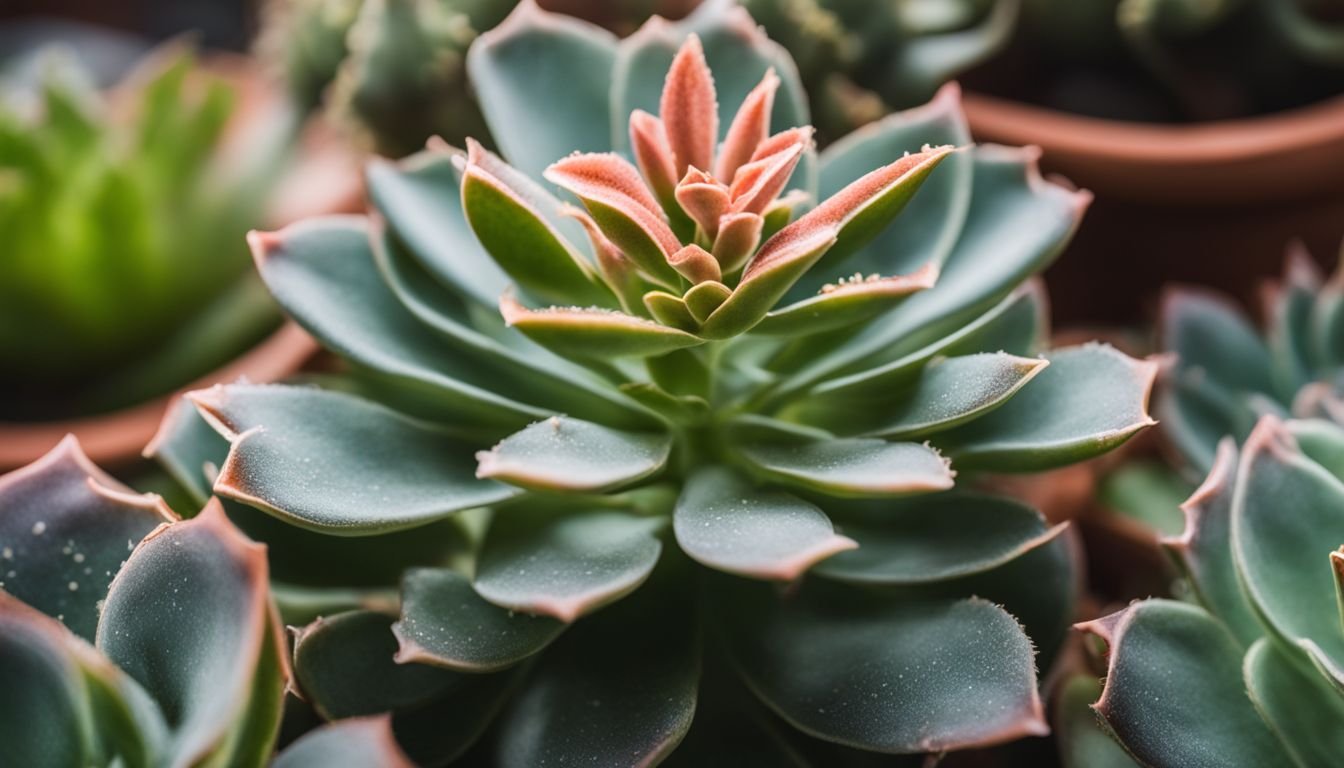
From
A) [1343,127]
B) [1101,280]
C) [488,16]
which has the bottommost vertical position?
[1101,280]

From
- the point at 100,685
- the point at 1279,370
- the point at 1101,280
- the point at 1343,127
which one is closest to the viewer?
the point at 100,685

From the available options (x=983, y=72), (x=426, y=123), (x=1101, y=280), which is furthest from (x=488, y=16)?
(x=1101, y=280)

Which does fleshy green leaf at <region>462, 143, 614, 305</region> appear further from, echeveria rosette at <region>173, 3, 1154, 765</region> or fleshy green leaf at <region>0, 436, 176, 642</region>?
fleshy green leaf at <region>0, 436, 176, 642</region>

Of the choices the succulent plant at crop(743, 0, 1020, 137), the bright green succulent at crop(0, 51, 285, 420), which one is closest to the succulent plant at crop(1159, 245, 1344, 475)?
the succulent plant at crop(743, 0, 1020, 137)

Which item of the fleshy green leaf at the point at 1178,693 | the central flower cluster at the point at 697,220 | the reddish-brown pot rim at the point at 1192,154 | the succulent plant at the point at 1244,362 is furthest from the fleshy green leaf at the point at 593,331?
the reddish-brown pot rim at the point at 1192,154

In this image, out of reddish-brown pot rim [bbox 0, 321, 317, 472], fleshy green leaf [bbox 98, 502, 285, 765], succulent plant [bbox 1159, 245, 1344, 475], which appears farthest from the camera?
reddish-brown pot rim [bbox 0, 321, 317, 472]

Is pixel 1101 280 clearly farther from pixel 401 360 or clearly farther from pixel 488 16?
pixel 401 360

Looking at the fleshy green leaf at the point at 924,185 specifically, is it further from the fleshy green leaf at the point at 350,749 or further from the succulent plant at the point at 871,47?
the fleshy green leaf at the point at 350,749
